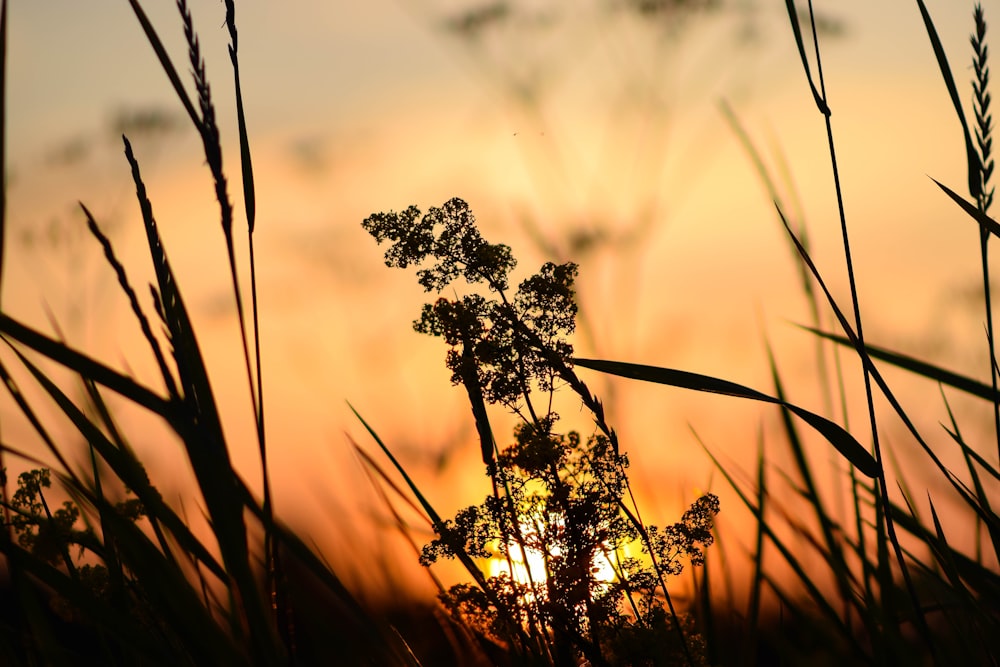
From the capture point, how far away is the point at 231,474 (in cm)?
78

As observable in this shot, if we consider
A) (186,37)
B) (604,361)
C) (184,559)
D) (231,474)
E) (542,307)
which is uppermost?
(186,37)

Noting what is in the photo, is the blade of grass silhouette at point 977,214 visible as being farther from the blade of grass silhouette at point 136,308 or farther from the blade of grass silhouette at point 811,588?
the blade of grass silhouette at point 136,308

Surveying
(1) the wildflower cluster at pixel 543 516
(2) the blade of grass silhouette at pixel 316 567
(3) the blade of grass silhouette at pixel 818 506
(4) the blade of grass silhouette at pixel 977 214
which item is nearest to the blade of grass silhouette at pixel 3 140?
(2) the blade of grass silhouette at pixel 316 567

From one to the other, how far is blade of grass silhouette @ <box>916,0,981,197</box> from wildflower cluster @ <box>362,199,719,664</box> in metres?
0.62

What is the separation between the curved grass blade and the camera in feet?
3.87

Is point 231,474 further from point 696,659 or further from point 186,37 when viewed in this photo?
point 696,659

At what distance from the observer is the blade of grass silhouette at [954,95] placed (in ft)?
4.27

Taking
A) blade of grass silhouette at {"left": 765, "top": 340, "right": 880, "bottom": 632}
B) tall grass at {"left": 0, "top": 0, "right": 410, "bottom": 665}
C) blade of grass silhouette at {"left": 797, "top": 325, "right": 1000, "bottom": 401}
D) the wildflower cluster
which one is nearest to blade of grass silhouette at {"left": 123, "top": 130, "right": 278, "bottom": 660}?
tall grass at {"left": 0, "top": 0, "right": 410, "bottom": 665}

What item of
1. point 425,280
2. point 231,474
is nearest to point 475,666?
point 425,280

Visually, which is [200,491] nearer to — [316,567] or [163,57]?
[316,567]

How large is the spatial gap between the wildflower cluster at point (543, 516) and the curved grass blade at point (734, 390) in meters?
0.06

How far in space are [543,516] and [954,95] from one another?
0.88 metres

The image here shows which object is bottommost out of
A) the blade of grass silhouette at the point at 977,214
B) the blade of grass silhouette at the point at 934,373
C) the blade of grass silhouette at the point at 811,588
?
the blade of grass silhouette at the point at 811,588

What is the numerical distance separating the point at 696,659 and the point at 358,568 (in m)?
1.21
